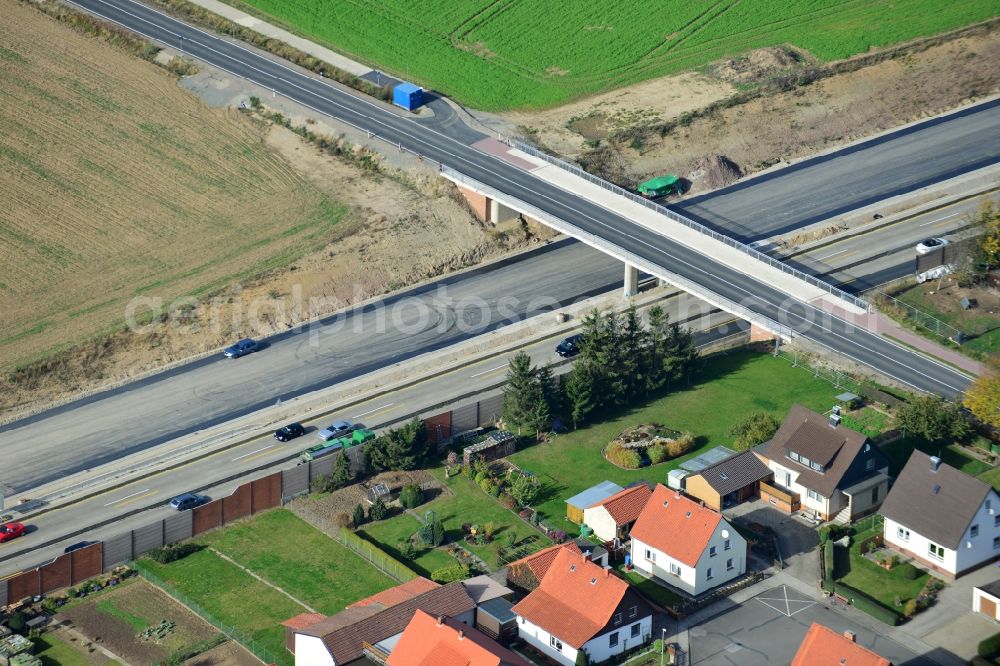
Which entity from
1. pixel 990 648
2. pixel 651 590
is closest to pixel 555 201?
pixel 651 590

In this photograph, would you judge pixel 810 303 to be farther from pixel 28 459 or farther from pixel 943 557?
pixel 28 459

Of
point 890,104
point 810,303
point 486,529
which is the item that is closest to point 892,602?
point 486,529

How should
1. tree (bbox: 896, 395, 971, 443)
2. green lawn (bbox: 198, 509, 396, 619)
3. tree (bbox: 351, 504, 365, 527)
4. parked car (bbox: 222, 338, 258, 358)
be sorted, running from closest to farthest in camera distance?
green lawn (bbox: 198, 509, 396, 619) → tree (bbox: 351, 504, 365, 527) → tree (bbox: 896, 395, 971, 443) → parked car (bbox: 222, 338, 258, 358)

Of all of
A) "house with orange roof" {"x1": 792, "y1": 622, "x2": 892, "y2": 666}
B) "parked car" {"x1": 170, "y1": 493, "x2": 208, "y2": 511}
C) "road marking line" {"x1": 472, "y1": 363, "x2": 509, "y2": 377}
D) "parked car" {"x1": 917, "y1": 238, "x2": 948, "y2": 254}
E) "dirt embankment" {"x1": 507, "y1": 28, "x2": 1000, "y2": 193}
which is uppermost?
"dirt embankment" {"x1": 507, "y1": 28, "x2": 1000, "y2": 193}

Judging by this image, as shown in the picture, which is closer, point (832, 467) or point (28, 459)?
point (832, 467)

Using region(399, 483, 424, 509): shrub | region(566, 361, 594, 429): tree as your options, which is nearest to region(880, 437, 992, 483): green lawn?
region(566, 361, 594, 429): tree

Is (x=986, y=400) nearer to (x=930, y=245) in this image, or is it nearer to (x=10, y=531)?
(x=930, y=245)

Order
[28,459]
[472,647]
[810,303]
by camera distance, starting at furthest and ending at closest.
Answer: [810,303], [28,459], [472,647]

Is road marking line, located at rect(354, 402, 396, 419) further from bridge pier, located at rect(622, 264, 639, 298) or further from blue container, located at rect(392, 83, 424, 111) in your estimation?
blue container, located at rect(392, 83, 424, 111)
